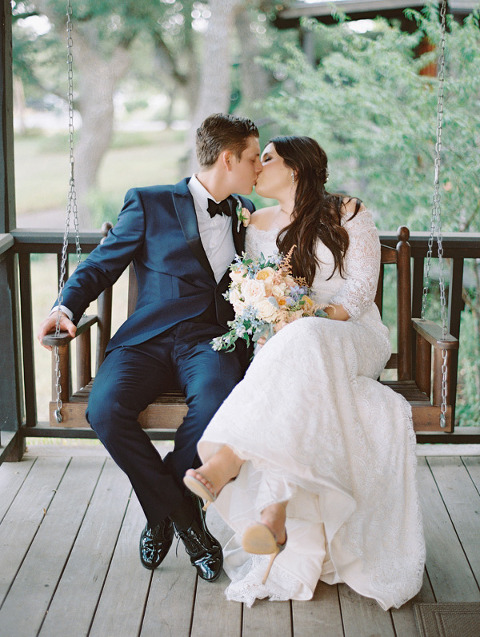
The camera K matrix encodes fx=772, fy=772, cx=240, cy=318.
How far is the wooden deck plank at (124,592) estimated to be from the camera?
2295mm

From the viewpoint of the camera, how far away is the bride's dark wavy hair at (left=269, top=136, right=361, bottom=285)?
9.52 ft

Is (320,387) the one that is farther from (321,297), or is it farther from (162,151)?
(162,151)

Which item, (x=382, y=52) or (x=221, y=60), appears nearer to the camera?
(x=382, y=52)

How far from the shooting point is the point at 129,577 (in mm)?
2557

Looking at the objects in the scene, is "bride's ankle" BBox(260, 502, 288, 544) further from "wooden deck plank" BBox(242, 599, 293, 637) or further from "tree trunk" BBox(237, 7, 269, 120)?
"tree trunk" BBox(237, 7, 269, 120)

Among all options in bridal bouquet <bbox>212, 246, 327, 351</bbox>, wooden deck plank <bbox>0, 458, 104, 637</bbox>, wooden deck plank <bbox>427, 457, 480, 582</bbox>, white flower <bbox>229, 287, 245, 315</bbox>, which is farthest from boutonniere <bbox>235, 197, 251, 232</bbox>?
wooden deck plank <bbox>427, 457, 480, 582</bbox>

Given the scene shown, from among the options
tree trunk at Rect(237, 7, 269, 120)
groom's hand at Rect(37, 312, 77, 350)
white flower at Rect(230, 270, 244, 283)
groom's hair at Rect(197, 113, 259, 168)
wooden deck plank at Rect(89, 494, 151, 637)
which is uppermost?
tree trunk at Rect(237, 7, 269, 120)

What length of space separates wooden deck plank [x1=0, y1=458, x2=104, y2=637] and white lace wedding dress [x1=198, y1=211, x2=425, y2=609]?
59 cm

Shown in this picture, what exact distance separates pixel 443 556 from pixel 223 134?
170 cm

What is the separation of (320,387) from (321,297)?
26.3 inches

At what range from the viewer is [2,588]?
2480 millimetres

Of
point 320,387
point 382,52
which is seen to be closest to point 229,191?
point 320,387

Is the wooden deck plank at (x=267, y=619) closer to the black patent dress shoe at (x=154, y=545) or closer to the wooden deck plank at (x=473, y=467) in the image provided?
the black patent dress shoe at (x=154, y=545)

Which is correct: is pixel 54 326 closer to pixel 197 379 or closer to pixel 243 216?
pixel 197 379
